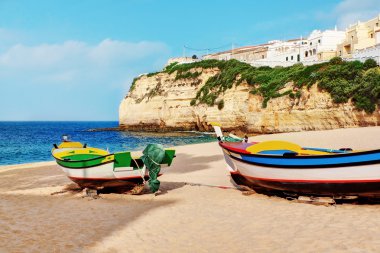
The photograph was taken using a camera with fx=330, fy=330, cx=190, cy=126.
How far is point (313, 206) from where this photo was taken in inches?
344

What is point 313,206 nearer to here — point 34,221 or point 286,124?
point 34,221

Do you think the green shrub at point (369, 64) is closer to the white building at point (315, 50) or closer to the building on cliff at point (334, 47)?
the building on cliff at point (334, 47)

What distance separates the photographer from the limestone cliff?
3161cm

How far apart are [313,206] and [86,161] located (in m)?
7.71

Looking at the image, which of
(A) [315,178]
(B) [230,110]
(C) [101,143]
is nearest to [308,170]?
(A) [315,178]

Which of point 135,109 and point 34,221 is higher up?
point 135,109

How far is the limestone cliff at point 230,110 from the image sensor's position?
31.6 metres

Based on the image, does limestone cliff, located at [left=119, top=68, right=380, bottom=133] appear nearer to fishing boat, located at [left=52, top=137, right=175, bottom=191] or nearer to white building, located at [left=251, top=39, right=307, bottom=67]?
white building, located at [left=251, top=39, right=307, bottom=67]

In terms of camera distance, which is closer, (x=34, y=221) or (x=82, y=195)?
(x=34, y=221)

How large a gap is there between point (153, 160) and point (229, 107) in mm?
33407

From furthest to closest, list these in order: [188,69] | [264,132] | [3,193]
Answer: [188,69]
[264,132]
[3,193]

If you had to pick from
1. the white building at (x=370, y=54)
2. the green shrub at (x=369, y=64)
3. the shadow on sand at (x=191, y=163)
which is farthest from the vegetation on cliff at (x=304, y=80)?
the shadow on sand at (x=191, y=163)

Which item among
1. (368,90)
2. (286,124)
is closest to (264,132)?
(286,124)

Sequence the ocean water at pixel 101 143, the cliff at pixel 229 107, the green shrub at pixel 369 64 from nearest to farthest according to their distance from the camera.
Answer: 1. the ocean water at pixel 101 143
2. the cliff at pixel 229 107
3. the green shrub at pixel 369 64
